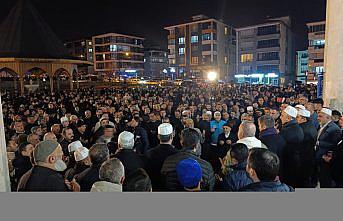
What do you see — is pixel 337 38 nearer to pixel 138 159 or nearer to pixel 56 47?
pixel 138 159

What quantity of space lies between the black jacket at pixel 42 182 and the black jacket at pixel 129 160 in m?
1.04

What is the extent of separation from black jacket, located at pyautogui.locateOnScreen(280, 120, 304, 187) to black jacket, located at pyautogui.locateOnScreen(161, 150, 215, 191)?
1946 mm

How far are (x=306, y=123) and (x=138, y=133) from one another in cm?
355

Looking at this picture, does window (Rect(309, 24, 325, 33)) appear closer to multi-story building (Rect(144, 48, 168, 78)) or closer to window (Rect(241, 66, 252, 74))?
window (Rect(241, 66, 252, 74))

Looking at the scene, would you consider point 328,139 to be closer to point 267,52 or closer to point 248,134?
point 248,134

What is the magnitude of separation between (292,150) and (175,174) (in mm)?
2437

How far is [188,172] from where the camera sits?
2924 millimetres

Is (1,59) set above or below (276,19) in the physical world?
below

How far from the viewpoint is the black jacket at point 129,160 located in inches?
171

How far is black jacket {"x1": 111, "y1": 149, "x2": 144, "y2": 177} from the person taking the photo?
171 inches

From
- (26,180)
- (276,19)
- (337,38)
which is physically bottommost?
(26,180)

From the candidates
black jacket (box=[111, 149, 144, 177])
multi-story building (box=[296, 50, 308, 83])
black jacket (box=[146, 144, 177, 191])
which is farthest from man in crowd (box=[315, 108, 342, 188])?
multi-story building (box=[296, 50, 308, 83])

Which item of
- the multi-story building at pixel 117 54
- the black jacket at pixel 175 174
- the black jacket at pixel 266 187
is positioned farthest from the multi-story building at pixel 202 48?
the black jacket at pixel 266 187

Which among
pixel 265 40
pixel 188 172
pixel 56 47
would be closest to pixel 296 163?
pixel 188 172
